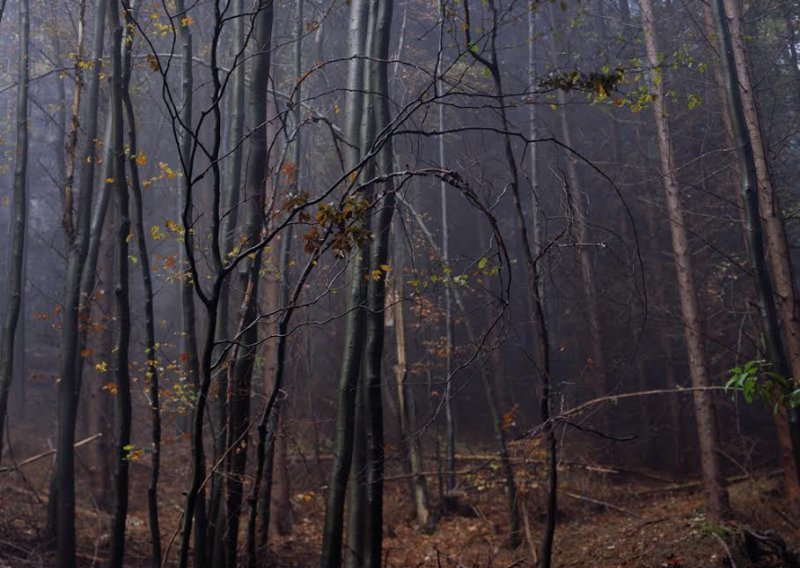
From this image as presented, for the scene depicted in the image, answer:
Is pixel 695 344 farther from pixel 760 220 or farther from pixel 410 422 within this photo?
pixel 410 422

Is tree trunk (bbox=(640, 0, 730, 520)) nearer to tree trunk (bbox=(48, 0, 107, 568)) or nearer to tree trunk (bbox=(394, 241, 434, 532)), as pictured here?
tree trunk (bbox=(394, 241, 434, 532))

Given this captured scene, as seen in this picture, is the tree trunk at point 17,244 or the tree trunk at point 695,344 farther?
the tree trunk at point 695,344

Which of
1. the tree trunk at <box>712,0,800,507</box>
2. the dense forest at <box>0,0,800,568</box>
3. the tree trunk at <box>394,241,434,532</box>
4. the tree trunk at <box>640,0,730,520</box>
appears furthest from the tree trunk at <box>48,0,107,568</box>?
the tree trunk at <box>640,0,730,520</box>

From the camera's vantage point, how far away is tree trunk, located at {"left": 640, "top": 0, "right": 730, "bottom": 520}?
10602mm

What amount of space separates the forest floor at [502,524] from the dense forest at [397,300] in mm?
72

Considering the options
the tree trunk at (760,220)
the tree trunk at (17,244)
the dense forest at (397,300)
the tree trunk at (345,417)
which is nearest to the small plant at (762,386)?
the dense forest at (397,300)

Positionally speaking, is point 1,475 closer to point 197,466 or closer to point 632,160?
point 197,466

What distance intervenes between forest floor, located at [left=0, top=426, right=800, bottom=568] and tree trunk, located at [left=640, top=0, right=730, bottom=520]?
49 centimetres

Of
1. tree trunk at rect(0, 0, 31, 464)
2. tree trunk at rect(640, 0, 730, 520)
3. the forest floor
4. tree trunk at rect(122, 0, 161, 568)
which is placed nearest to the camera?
tree trunk at rect(122, 0, 161, 568)

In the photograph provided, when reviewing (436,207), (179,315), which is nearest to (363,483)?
(436,207)

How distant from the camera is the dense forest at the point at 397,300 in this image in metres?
5.02

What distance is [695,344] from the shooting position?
10945 millimetres

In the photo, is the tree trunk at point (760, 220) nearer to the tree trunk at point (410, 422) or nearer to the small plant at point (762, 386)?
the small plant at point (762, 386)

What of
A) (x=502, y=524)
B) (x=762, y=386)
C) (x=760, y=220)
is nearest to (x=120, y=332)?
(x=762, y=386)
